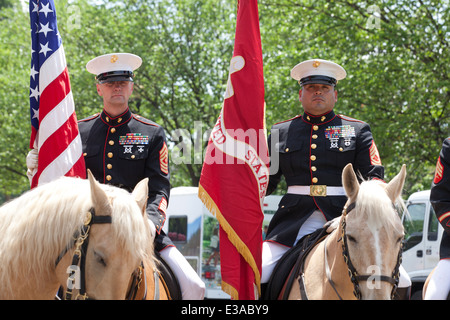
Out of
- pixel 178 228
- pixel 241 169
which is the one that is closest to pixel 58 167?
pixel 241 169

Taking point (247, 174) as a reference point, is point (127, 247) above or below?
below

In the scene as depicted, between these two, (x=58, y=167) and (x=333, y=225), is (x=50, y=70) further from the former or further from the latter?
(x=333, y=225)

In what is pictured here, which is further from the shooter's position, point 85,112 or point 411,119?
point 85,112

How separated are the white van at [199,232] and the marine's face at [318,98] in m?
10.9

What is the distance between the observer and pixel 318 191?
5.44 meters

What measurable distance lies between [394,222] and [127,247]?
1.76 meters

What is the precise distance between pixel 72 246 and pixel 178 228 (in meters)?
14.6

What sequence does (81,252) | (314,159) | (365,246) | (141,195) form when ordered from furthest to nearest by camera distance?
1. (314,159)
2. (365,246)
3. (141,195)
4. (81,252)

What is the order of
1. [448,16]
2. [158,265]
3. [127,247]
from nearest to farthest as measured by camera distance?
[127,247] < [158,265] < [448,16]

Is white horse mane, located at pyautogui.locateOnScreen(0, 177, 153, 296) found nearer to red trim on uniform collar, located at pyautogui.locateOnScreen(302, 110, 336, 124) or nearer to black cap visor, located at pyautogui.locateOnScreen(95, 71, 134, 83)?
black cap visor, located at pyautogui.locateOnScreen(95, 71, 134, 83)

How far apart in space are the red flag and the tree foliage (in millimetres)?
5202

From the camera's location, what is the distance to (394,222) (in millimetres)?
3867
